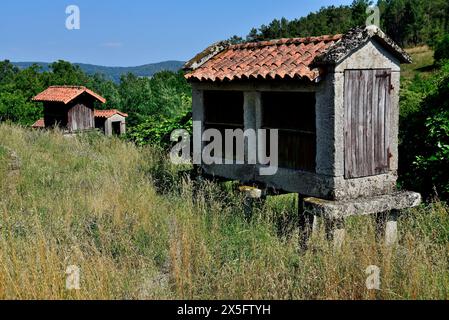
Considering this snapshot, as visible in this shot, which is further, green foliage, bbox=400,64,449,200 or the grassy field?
green foliage, bbox=400,64,449,200

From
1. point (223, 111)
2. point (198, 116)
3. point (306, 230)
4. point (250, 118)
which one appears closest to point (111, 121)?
point (198, 116)

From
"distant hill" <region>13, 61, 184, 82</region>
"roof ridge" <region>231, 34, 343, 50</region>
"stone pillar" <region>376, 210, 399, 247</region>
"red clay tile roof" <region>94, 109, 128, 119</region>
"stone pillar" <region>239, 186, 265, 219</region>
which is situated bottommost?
"stone pillar" <region>376, 210, 399, 247</region>

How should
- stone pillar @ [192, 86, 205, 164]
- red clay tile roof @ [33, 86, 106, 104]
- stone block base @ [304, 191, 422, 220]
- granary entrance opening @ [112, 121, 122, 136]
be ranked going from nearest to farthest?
stone block base @ [304, 191, 422, 220], stone pillar @ [192, 86, 205, 164], red clay tile roof @ [33, 86, 106, 104], granary entrance opening @ [112, 121, 122, 136]

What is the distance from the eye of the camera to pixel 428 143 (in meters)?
8.03

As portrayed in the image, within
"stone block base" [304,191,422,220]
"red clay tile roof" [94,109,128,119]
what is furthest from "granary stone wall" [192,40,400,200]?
"red clay tile roof" [94,109,128,119]

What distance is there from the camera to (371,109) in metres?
6.14

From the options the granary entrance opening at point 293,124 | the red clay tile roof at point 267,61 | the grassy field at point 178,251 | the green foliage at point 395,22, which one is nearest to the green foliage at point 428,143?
the grassy field at point 178,251

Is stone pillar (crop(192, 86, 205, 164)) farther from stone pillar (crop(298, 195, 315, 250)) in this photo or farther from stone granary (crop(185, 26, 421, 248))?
stone pillar (crop(298, 195, 315, 250))

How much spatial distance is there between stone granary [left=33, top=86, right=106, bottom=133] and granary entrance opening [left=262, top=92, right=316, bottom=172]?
725 inches

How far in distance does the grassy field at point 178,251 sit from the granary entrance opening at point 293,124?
0.82m

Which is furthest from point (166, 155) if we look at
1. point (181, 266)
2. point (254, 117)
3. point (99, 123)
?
point (99, 123)

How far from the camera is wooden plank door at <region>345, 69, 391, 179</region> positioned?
19.5 ft

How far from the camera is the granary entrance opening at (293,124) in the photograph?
20.7 feet

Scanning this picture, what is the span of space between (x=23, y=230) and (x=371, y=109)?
A: 446 centimetres
